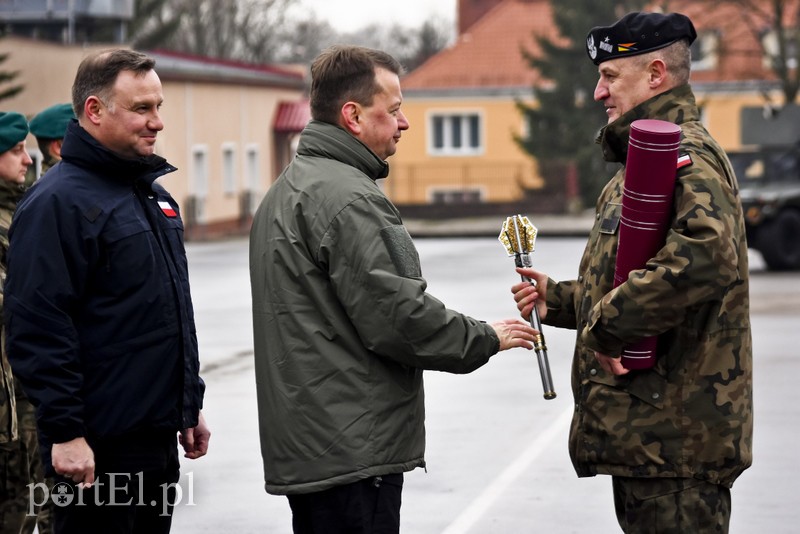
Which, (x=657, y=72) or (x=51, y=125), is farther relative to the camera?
(x=51, y=125)

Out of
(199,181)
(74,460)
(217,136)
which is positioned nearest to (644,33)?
(74,460)

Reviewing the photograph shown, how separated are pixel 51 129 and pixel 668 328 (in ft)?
10.4

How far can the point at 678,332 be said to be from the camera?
4125 millimetres

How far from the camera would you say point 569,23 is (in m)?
46.3

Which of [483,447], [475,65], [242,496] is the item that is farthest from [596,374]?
[475,65]

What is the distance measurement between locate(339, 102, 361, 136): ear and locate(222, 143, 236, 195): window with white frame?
119ft

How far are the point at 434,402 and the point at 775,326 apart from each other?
575 centimetres

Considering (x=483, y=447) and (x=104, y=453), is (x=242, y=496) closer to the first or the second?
(x=483, y=447)

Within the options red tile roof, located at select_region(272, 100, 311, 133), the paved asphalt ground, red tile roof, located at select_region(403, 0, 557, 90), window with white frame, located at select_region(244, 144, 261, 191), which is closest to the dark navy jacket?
the paved asphalt ground

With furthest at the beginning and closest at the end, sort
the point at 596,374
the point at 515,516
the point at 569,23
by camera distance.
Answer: the point at 569,23, the point at 515,516, the point at 596,374

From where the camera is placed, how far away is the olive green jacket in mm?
3986

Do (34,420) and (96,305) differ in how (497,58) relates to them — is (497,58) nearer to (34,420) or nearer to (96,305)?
(34,420)

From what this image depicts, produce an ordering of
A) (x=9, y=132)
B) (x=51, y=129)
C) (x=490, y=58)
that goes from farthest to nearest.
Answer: (x=490, y=58), (x=51, y=129), (x=9, y=132)

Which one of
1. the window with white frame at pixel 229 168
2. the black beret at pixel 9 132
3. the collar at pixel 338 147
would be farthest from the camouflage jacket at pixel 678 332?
the window with white frame at pixel 229 168
